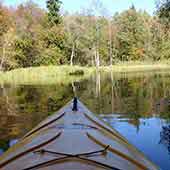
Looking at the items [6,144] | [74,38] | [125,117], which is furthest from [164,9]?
[74,38]

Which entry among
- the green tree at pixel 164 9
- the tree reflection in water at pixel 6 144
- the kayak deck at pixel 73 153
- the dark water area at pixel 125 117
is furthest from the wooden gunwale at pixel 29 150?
the green tree at pixel 164 9

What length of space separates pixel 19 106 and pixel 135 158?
1007cm

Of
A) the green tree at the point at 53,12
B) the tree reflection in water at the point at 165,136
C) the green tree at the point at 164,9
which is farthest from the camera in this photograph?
the green tree at the point at 53,12

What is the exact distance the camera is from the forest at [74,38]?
38.5 meters

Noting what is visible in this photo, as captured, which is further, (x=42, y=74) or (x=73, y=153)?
(x=42, y=74)

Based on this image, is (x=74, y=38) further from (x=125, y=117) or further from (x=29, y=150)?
(x=29, y=150)

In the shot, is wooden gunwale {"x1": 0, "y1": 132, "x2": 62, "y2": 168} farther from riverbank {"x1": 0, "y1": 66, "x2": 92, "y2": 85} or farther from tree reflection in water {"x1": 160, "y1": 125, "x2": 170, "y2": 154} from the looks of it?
riverbank {"x1": 0, "y1": 66, "x2": 92, "y2": 85}

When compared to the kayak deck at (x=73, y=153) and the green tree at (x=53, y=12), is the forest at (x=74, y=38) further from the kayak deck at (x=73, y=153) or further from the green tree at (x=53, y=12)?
the kayak deck at (x=73, y=153)

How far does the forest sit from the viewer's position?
38.5 m

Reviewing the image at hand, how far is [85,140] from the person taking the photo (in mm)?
3922

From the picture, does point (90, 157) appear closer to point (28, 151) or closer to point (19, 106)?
point (28, 151)

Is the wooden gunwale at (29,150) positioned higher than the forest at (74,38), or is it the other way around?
the forest at (74,38)

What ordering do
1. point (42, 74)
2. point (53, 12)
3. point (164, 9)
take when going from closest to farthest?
point (164, 9)
point (42, 74)
point (53, 12)

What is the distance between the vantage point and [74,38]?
43719 mm
